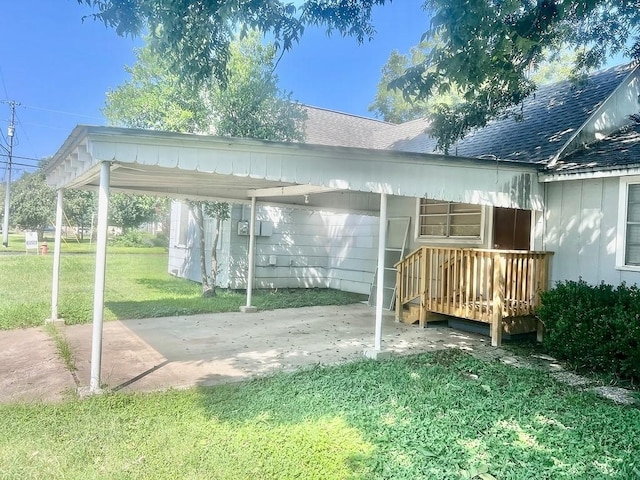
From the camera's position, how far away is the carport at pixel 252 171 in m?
4.13

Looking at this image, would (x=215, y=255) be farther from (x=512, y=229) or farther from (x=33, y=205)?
(x=33, y=205)

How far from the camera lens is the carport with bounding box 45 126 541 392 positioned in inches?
163

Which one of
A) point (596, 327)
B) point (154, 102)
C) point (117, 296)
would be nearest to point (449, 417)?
point (596, 327)

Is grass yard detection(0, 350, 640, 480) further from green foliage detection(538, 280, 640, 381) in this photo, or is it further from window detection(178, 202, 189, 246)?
window detection(178, 202, 189, 246)

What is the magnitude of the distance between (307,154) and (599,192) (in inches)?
172

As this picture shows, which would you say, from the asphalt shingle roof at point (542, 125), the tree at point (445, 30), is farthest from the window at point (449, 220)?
the tree at point (445, 30)

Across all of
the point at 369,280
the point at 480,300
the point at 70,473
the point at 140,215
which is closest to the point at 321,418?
the point at 70,473

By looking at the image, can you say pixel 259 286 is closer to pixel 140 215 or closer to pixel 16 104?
pixel 140 215

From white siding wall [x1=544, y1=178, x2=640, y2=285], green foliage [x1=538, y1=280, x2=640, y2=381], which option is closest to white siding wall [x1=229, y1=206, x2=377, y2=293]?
white siding wall [x1=544, y1=178, x2=640, y2=285]

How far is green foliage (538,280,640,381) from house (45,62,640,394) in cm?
80

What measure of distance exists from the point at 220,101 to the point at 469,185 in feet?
18.7

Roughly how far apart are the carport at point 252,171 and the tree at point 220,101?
7.89 feet

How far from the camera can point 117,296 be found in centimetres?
1039

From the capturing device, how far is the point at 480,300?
6852 mm
